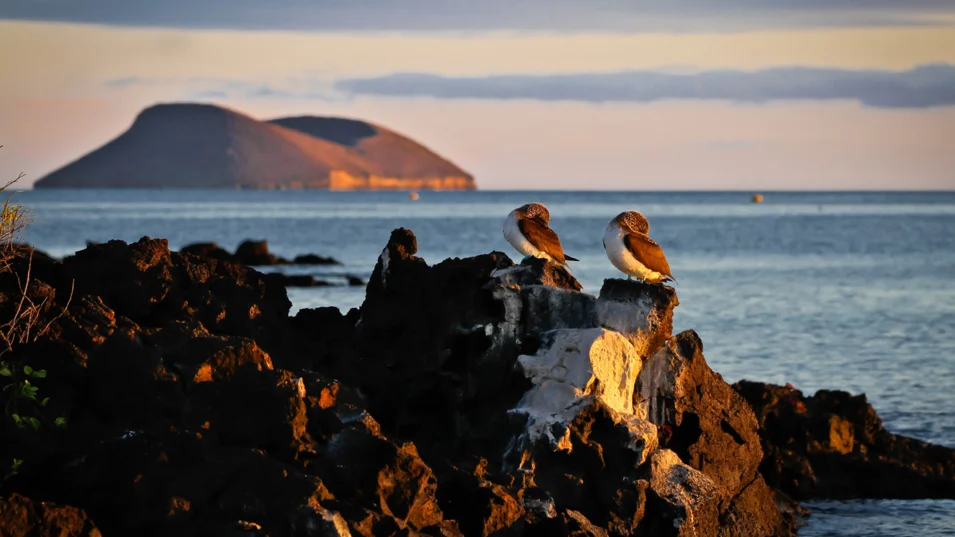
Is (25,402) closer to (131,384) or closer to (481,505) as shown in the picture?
(131,384)

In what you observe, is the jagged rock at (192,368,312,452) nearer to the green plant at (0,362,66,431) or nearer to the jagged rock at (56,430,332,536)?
the jagged rock at (56,430,332,536)

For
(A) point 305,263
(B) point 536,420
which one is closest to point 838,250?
(A) point 305,263

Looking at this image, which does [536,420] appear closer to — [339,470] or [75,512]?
[339,470]

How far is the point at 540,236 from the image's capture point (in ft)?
49.8

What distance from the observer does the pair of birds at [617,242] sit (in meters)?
14.6

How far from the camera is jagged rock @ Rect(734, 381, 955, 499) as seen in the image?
1861cm

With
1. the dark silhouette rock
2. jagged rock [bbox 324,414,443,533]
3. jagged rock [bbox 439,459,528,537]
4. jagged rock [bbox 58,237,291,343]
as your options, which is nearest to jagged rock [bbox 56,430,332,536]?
jagged rock [bbox 324,414,443,533]

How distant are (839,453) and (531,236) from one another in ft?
21.8

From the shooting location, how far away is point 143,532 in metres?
11.1

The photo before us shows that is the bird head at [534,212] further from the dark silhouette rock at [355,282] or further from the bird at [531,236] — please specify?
the dark silhouette rock at [355,282]

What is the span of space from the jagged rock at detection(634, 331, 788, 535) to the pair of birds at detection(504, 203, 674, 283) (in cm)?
79

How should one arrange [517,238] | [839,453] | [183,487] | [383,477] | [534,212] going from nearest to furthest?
[183,487] → [383,477] → [517,238] → [534,212] → [839,453]

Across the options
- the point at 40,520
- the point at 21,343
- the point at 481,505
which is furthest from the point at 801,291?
the point at 40,520

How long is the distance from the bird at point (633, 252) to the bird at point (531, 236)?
0.67 meters
